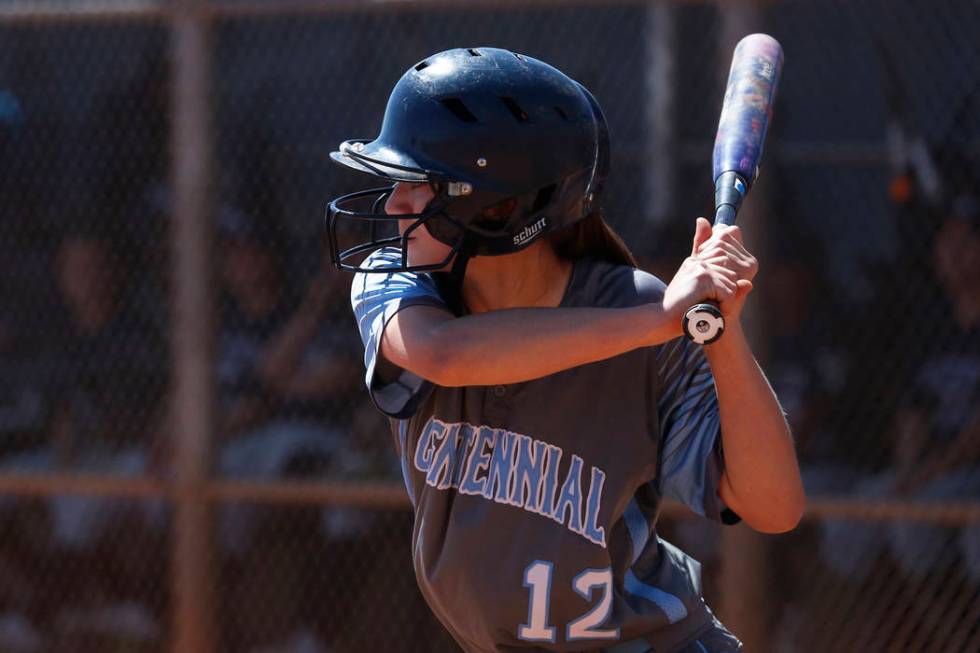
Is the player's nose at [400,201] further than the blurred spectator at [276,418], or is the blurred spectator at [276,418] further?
the blurred spectator at [276,418]

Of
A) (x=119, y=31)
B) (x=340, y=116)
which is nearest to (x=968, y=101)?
(x=340, y=116)

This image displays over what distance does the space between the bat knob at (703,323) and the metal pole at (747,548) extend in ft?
7.48

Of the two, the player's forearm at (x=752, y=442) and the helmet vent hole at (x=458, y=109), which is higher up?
the helmet vent hole at (x=458, y=109)

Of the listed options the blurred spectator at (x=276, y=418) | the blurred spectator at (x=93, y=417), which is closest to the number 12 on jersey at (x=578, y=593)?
the blurred spectator at (x=276, y=418)

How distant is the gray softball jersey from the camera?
188 cm

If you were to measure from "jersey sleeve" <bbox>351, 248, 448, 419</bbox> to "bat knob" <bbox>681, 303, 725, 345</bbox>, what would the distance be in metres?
0.40

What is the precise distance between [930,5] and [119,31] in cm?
287

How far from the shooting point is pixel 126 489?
432cm

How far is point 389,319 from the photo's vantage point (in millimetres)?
1890

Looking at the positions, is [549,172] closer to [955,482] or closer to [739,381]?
[739,381]

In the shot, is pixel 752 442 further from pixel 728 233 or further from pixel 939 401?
pixel 939 401

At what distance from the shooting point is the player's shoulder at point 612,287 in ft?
6.48

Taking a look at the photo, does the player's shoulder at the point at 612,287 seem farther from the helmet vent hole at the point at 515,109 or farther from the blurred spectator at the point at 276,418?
the blurred spectator at the point at 276,418

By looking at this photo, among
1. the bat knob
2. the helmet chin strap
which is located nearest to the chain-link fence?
the helmet chin strap
